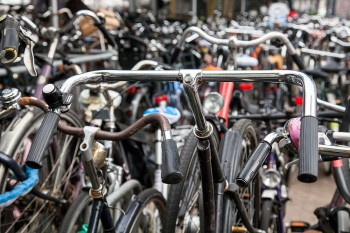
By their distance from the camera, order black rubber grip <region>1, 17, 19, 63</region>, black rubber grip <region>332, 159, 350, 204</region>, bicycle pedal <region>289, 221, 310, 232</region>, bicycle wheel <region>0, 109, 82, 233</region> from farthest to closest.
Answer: bicycle pedal <region>289, 221, 310, 232</region>
bicycle wheel <region>0, 109, 82, 233</region>
black rubber grip <region>332, 159, 350, 204</region>
black rubber grip <region>1, 17, 19, 63</region>

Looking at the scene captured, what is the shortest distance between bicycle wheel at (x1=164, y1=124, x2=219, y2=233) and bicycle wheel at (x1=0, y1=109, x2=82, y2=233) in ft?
2.61

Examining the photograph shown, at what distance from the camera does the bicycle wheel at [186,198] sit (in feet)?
6.49

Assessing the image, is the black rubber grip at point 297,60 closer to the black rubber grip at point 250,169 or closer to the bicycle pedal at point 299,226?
the bicycle pedal at point 299,226

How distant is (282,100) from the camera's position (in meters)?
4.70

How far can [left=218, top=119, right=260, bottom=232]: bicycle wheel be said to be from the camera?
189 cm

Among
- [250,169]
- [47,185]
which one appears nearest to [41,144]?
[250,169]

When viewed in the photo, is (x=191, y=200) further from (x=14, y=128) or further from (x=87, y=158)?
(x=14, y=128)

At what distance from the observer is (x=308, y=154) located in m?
1.11

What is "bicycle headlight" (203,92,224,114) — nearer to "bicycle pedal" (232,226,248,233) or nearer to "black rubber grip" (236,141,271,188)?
"bicycle pedal" (232,226,248,233)

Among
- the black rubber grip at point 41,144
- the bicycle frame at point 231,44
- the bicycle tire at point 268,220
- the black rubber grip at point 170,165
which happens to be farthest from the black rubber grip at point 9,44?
the bicycle tire at point 268,220

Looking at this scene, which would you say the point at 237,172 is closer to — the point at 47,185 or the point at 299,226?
the point at 299,226

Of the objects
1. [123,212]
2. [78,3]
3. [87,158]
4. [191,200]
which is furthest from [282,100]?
[87,158]

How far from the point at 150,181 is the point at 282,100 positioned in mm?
1898

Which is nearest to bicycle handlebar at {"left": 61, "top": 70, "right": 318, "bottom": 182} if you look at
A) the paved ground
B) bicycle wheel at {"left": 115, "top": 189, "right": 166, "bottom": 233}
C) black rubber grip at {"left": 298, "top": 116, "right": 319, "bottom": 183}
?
black rubber grip at {"left": 298, "top": 116, "right": 319, "bottom": 183}
